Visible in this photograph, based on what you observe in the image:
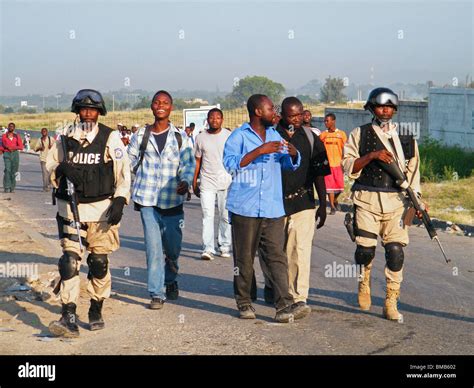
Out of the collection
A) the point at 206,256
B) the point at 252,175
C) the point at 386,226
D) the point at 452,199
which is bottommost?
the point at 452,199

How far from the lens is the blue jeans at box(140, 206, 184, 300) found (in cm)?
877

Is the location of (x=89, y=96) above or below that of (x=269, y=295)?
above

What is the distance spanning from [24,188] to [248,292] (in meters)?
18.8

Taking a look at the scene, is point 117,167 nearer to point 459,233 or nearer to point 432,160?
point 459,233

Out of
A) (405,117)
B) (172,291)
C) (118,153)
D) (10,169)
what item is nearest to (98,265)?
(118,153)

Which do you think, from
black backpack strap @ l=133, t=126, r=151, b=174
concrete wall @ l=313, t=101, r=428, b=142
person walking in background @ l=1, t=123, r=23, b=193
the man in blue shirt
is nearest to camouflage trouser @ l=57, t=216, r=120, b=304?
the man in blue shirt

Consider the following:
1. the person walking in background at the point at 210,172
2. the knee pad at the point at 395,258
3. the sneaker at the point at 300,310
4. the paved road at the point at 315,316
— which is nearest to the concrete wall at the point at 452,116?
the paved road at the point at 315,316

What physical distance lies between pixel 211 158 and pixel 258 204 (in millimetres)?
3738

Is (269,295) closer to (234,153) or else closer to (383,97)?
(234,153)

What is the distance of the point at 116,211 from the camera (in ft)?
25.1

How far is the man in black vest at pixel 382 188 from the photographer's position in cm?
820

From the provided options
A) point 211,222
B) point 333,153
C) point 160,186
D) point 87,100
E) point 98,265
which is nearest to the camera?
point 87,100

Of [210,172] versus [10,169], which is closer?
[210,172]
